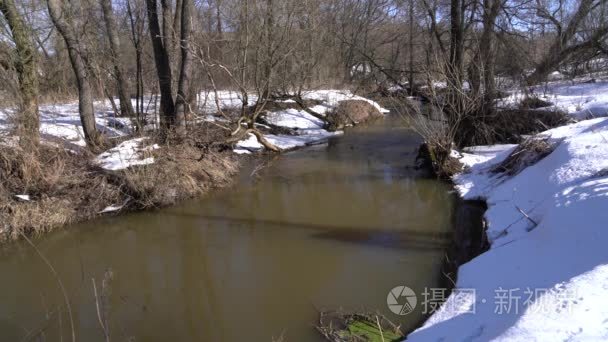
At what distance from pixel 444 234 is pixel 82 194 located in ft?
23.1

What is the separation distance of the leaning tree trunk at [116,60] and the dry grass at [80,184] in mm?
3715

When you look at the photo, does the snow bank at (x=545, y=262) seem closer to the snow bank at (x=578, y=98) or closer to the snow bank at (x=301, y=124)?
the snow bank at (x=578, y=98)

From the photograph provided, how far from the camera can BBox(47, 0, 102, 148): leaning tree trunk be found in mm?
9809

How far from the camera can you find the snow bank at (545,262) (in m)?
3.18

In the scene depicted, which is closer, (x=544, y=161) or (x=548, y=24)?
(x=544, y=161)

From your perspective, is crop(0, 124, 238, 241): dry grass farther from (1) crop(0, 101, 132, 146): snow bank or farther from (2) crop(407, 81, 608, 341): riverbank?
(2) crop(407, 81, 608, 341): riverbank

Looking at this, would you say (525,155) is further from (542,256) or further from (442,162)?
(542,256)

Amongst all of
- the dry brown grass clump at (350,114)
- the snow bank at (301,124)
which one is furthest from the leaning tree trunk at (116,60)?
the dry brown grass clump at (350,114)

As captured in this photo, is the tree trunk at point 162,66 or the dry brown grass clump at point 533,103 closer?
the tree trunk at point 162,66

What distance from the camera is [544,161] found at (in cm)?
745

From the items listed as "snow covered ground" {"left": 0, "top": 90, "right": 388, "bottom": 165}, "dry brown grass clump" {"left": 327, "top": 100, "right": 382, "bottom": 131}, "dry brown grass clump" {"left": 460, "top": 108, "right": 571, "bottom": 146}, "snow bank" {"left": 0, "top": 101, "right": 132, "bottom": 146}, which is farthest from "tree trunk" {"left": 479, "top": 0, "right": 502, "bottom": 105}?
"snow bank" {"left": 0, "top": 101, "right": 132, "bottom": 146}

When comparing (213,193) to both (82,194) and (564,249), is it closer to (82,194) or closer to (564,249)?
(82,194)

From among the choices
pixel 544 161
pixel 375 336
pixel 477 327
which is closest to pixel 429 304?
pixel 375 336

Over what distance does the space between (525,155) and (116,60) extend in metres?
11.1
